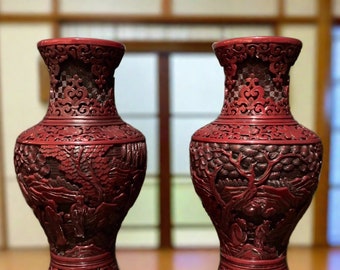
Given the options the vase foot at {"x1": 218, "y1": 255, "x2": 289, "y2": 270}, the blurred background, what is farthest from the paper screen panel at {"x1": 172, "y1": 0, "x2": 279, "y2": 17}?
the vase foot at {"x1": 218, "y1": 255, "x2": 289, "y2": 270}

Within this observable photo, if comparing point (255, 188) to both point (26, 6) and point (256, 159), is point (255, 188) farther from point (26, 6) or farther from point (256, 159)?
point (26, 6)

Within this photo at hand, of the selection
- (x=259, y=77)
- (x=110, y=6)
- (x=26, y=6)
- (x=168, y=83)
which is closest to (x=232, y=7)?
(x=168, y=83)

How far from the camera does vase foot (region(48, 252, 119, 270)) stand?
2.71 feet

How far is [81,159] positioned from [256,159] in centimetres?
37

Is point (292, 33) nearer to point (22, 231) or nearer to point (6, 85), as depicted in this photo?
point (6, 85)

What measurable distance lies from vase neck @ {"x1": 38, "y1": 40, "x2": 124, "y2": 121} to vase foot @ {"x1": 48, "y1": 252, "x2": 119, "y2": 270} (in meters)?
0.32

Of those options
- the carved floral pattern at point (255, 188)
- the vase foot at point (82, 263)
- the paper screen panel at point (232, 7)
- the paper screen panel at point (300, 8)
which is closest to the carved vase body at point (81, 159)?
the vase foot at point (82, 263)

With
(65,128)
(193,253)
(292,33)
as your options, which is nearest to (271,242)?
(65,128)

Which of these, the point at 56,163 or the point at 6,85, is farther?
the point at 6,85

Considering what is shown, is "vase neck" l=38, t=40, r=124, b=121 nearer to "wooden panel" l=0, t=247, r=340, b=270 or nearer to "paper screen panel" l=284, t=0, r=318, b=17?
"wooden panel" l=0, t=247, r=340, b=270

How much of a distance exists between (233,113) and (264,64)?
127mm

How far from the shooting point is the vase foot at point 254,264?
81 centimetres

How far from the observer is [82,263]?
0.83 metres

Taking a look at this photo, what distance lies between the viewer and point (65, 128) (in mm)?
803
